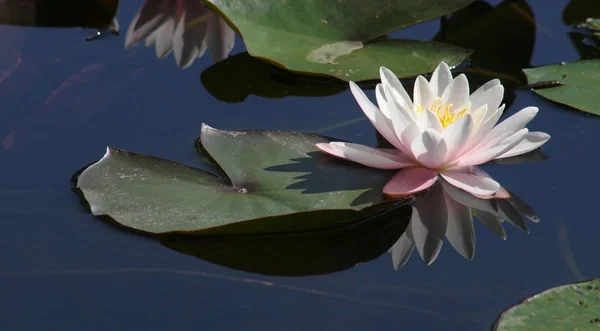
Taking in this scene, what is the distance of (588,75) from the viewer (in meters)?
2.37

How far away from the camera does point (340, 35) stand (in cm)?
255

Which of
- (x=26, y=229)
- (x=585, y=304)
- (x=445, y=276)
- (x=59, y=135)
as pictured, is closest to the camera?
(x=585, y=304)

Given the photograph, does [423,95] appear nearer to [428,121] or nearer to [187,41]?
[428,121]

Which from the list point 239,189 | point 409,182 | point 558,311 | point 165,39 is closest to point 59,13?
point 165,39

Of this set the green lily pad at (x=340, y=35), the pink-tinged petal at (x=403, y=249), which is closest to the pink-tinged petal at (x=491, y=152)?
the pink-tinged petal at (x=403, y=249)

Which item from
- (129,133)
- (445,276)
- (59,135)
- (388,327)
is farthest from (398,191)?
(59,135)

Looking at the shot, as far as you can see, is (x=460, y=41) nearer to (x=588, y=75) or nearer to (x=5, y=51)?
(x=588, y=75)

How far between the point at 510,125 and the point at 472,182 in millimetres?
157

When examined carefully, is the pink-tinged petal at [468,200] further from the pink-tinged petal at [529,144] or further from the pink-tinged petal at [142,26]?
the pink-tinged petal at [142,26]

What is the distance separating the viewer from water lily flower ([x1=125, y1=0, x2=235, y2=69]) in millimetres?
2662

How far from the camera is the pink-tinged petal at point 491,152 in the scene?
1899 millimetres

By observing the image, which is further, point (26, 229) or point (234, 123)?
point (234, 123)

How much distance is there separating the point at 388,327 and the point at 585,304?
14.7 inches

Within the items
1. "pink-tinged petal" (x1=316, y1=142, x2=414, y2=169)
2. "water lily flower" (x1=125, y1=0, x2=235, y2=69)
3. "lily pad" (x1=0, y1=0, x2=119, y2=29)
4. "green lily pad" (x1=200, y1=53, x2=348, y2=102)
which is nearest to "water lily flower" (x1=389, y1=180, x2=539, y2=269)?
"pink-tinged petal" (x1=316, y1=142, x2=414, y2=169)
